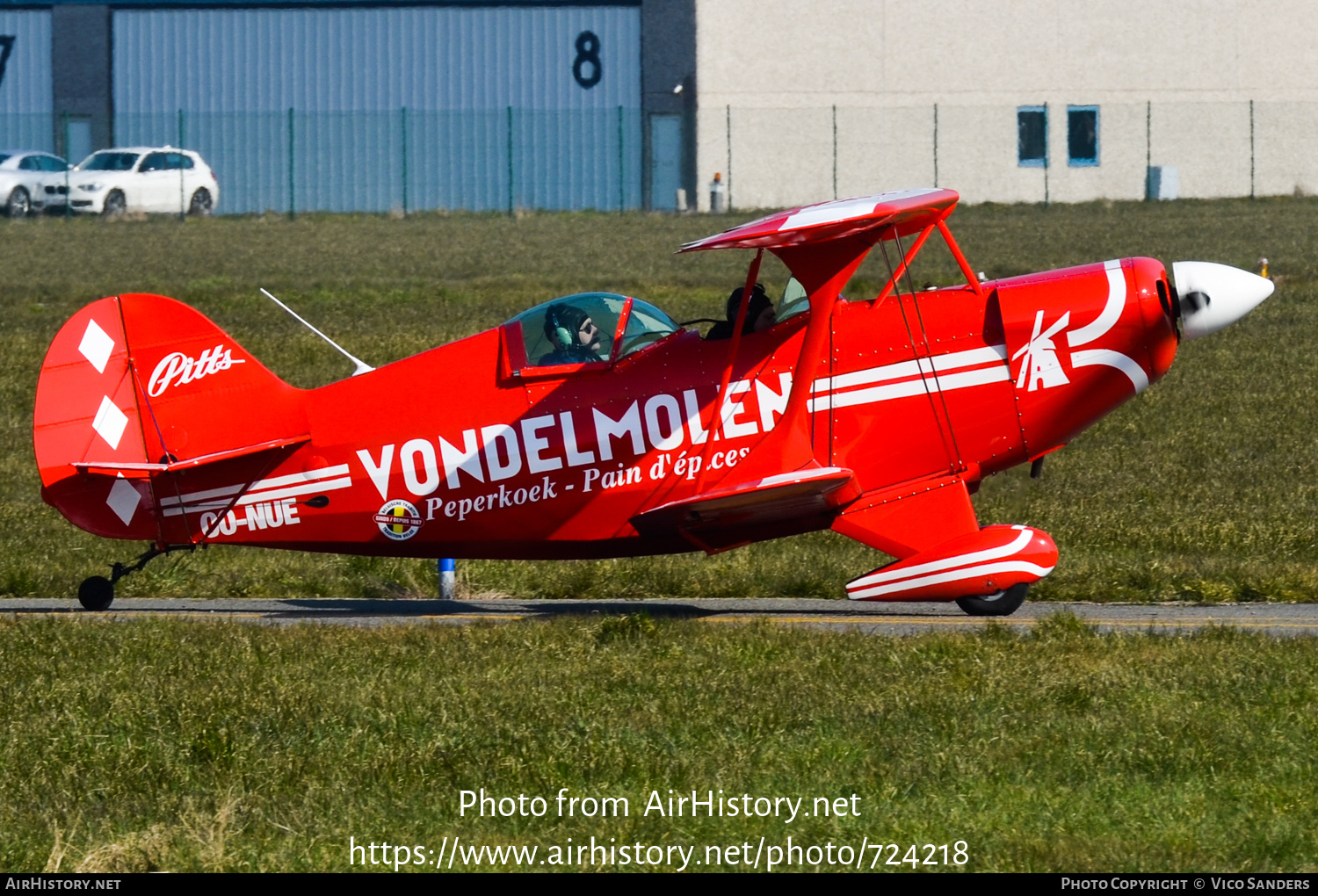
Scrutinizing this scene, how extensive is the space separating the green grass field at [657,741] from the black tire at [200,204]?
37372 millimetres

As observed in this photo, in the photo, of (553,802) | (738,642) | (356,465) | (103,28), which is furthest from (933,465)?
(103,28)

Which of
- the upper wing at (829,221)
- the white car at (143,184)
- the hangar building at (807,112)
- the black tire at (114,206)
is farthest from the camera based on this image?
the hangar building at (807,112)

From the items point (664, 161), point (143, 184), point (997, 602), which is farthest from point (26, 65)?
point (997, 602)

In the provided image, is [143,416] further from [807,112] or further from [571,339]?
[807,112]

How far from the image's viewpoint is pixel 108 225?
40688mm

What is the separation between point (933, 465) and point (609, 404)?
6.70 ft

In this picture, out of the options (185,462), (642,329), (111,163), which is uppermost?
(111,163)

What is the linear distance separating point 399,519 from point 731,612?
7.39ft

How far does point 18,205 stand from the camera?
43031mm

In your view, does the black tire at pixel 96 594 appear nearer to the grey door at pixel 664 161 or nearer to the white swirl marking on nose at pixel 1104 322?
the white swirl marking on nose at pixel 1104 322

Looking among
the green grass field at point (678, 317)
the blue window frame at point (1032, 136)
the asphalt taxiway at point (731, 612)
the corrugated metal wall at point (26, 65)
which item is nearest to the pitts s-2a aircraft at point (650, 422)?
the asphalt taxiway at point (731, 612)

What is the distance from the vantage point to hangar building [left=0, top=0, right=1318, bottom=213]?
48281 millimetres

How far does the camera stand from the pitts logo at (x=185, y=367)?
11.1 meters

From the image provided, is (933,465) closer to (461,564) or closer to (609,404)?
(609,404)
